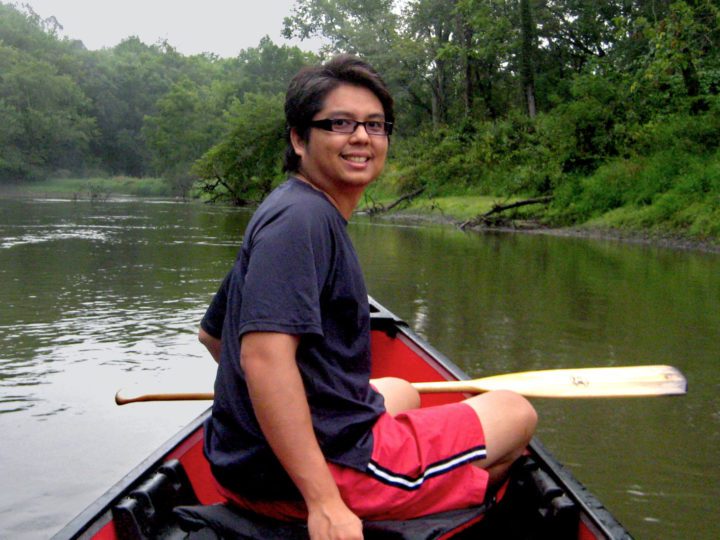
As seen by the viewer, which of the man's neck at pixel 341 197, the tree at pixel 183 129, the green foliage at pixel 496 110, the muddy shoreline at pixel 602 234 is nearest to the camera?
the man's neck at pixel 341 197

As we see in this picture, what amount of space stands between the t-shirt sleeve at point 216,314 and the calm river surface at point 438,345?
47.9 inches

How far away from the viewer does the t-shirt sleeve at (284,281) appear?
1543 millimetres

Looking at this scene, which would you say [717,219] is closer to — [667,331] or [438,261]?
[438,261]

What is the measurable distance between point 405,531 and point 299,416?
0.37 m

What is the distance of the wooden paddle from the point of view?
281 centimetres

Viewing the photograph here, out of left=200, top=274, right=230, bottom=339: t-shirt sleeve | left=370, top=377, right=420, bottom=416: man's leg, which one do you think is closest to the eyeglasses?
left=200, top=274, right=230, bottom=339: t-shirt sleeve

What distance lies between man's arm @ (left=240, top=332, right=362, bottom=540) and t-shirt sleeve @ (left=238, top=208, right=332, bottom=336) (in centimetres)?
3

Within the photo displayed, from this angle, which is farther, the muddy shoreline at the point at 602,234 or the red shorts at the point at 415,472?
the muddy shoreline at the point at 602,234

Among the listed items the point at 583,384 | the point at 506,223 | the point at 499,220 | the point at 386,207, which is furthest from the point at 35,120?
the point at 583,384

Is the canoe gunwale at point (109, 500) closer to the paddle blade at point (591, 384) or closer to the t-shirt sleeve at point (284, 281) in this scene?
the t-shirt sleeve at point (284, 281)

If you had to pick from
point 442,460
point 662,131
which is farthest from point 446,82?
point 442,460

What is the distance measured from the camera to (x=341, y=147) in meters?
1.81

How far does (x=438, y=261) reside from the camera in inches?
445

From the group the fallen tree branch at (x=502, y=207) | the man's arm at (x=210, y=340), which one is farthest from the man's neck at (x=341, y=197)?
the fallen tree branch at (x=502, y=207)
